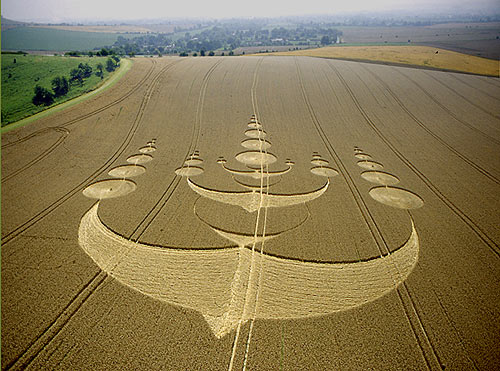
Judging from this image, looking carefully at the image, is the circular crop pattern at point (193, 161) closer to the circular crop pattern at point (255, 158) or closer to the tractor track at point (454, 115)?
the circular crop pattern at point (255, 158)

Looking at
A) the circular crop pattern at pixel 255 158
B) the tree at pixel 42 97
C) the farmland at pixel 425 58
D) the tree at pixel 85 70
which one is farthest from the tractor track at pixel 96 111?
the farmland at pixel 425 58

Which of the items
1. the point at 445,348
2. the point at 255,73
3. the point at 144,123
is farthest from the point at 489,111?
the point at 144,123

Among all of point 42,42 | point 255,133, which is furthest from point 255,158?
point 42,42

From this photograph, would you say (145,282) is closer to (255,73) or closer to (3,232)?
(3,232)

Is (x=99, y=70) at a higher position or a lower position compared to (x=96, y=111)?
higher

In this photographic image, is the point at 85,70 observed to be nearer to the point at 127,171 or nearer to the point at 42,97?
the point at 42,97

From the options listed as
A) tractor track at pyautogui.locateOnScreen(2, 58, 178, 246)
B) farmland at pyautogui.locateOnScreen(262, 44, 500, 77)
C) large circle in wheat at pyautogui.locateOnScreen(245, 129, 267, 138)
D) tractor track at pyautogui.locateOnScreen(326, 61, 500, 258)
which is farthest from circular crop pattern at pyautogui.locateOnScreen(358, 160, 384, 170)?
farmland at pyautogui.locateOnScreen(262, 44, 500, 77)
